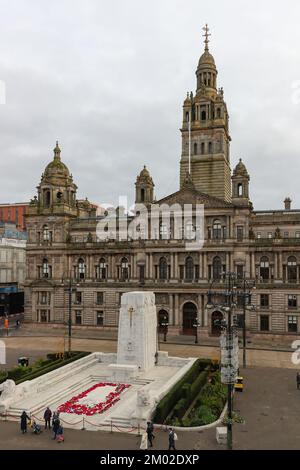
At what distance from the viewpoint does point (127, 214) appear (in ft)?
252

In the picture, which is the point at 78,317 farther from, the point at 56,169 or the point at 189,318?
the point at 56,169

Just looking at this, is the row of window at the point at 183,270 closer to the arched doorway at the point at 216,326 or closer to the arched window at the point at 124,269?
the arched window at the point at 124,269

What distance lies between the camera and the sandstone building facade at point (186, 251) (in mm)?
66375

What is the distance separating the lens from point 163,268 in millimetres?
71688

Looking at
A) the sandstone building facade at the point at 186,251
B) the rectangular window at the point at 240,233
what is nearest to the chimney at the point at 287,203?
the sandstone building facade at the point at 186,251

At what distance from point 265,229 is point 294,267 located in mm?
6961

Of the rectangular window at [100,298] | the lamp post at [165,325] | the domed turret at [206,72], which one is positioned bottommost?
the lamp post at [165,325]

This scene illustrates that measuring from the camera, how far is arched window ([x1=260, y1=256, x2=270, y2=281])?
67000 mm

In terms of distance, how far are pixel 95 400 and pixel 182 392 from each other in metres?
6.89

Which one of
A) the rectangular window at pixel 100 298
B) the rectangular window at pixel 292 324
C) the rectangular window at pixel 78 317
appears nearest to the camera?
the rectangular window at pixel 292 324

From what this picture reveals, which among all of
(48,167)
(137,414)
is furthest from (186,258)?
(137,414)

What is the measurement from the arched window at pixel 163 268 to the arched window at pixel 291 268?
1798 cm

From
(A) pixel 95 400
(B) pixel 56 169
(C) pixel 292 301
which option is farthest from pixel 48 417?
(B) pixel 56 169
